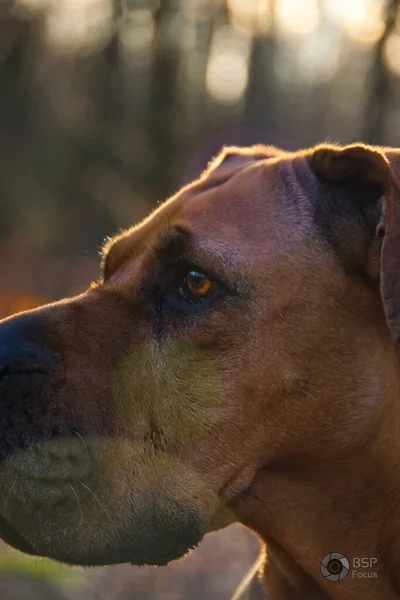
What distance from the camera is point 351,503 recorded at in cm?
289

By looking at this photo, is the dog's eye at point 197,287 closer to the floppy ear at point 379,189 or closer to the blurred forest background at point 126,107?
the floppy ear at point 379,189

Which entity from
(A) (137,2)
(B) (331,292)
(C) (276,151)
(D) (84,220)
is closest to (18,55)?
(D) (84,220)

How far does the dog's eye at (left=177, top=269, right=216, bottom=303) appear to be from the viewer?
9.17 feet

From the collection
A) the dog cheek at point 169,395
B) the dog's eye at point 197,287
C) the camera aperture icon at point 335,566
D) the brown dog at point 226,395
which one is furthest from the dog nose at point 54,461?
the camera aperture icon at point 335,566

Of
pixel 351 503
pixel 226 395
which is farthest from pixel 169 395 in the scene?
pixel 351 503

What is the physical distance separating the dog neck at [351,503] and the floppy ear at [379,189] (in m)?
0.36

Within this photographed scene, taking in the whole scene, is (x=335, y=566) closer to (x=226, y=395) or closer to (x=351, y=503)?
(x=351, y=503)

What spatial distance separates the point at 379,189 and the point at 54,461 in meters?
1.51

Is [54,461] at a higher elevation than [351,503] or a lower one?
higher

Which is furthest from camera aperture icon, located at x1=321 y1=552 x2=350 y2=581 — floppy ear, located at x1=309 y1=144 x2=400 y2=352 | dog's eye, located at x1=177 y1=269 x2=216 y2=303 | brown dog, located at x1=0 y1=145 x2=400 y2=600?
dog's eye, located at x1=177 y1=269 x2=216 y2=303

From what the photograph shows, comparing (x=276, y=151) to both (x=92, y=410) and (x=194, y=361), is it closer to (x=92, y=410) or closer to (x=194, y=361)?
(x=194, y=361)

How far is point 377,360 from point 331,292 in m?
0.29

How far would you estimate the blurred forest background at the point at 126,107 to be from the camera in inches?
780

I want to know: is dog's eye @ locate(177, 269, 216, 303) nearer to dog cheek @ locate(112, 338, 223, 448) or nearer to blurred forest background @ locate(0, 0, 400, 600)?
dog cheek @ locate(112, 338, 223, 448)
